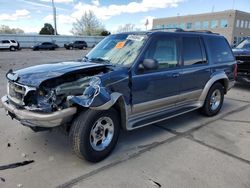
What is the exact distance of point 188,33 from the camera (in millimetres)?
4852

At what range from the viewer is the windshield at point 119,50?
3963 mm

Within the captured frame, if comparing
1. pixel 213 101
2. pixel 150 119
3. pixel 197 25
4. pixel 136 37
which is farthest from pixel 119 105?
A: pixel 197 25

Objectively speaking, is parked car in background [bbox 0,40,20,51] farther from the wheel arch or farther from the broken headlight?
the broken headlight

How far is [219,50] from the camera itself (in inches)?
220

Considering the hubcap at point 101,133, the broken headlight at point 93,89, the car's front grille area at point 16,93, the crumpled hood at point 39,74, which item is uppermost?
the crumpled hood at point 39,74

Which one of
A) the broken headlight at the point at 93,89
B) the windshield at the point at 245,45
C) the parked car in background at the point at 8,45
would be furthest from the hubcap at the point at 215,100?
the parked car in background at the point at 8,45

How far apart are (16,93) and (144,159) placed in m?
2.18

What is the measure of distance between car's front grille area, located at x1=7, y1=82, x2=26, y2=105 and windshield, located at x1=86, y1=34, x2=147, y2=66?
57.3 inches

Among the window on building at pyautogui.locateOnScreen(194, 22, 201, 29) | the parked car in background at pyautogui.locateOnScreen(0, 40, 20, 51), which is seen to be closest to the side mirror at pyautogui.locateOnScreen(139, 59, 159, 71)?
the parked car in background at pyautogui.locateOnScreen(0, 40, 20, 51)

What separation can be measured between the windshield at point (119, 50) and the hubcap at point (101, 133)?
99 centimetres

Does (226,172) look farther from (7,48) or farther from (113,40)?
(7,48)

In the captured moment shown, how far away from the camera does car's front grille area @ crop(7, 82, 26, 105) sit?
340cm

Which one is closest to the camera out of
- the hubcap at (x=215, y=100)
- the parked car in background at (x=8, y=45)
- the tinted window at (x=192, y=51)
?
the tinted window at (x=192, y=51)

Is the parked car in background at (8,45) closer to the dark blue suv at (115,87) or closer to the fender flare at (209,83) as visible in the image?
the dark blue suv at (115,87)
